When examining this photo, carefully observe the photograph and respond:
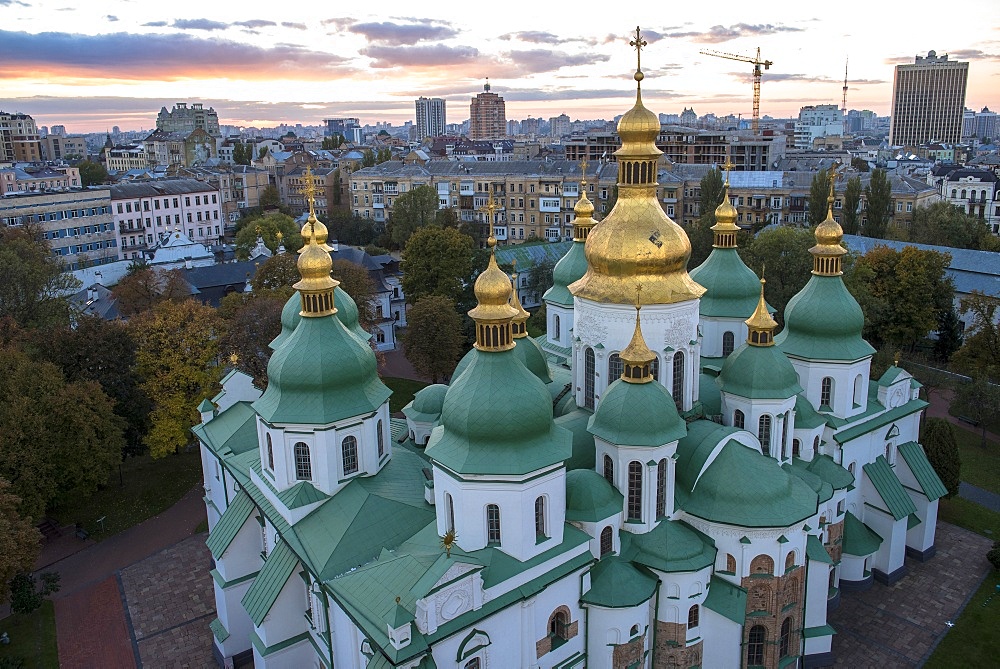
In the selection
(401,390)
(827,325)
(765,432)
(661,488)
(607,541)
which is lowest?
(401,390)

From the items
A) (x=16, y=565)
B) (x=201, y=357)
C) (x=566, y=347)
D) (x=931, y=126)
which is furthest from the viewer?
(x=931, y=126)

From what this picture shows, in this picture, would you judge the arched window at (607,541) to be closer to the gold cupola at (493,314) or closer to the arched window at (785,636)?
the gold cupola at (493,314)

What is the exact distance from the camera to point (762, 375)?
74.1ft

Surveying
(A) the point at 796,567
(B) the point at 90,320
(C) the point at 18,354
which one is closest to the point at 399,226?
(B) the point at 90,320

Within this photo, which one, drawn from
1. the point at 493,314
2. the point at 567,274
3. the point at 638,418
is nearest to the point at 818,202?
the point at 567,274

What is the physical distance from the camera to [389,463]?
22.9 m

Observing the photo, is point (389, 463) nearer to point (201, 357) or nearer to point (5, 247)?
point (201, 357)

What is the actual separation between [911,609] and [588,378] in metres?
13.6

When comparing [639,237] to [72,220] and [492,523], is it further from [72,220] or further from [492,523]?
[72,220]

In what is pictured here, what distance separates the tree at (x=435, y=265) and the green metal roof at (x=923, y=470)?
29.4 meters

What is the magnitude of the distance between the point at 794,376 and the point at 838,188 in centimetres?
5908

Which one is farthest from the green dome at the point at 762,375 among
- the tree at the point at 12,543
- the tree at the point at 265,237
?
the tree at the point at 265,237

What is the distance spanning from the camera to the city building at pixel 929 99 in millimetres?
185625

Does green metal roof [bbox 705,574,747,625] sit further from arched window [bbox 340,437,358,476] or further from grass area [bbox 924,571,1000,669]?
arched window [bbox 340,437,358,476]
